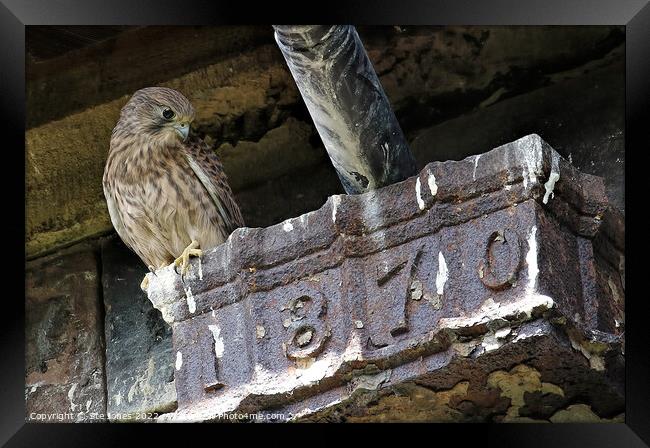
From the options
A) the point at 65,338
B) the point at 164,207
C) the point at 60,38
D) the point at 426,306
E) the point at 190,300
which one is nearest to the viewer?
the point at 426,306

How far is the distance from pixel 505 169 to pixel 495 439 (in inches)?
30.4

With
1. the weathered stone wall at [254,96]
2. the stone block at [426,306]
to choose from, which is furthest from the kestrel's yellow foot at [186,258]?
the weathered stone wall at [254,96]

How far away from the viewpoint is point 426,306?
484 cm

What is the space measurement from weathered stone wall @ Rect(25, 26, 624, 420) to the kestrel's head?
9.9 inches

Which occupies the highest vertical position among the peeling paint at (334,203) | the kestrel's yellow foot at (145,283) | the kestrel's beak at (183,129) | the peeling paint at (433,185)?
the kestrel's beak at (183,129)

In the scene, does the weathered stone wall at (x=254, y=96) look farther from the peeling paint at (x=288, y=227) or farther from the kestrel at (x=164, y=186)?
the peeling paint at (x=288, y=227)

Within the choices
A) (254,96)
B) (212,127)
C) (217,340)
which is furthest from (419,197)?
(212,127)

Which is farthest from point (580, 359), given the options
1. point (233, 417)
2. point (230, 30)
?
point (230, 30)

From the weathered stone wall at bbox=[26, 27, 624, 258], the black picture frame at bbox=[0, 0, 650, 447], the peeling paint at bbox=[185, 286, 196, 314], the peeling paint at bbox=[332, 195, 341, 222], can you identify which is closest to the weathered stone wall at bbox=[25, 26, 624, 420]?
the weathered stone wall at bbox=[26, 27, 624, 258]

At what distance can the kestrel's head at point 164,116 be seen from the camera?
549 centimetres

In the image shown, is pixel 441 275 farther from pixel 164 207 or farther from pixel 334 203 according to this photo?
pixel 164 207

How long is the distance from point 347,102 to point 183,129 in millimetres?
701

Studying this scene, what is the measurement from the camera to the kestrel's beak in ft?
18.0
